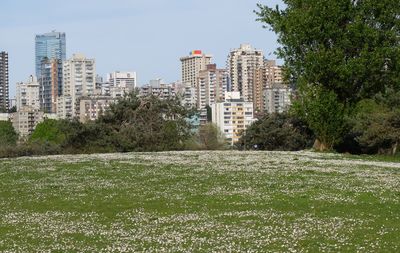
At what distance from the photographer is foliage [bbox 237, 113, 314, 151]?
66.8 metres

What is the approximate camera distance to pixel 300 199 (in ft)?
69.9

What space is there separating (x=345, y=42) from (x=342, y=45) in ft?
1.57

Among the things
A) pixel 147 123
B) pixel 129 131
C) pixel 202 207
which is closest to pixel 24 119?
pixel 147 123

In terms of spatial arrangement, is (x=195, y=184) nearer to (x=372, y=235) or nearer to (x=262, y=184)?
(x=262, y=184)

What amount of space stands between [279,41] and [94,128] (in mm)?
22297

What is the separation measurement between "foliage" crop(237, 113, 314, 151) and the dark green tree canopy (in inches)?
732

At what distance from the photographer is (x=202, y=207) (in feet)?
66.6

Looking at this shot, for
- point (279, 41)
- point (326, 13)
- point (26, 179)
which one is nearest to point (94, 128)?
point (279, 41)

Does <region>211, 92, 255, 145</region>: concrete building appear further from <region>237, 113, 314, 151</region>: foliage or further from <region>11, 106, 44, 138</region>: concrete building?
<region>237, 113, 314, 151</region>: foliage

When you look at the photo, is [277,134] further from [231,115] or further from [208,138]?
[231,115]

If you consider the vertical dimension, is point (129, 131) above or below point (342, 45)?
below

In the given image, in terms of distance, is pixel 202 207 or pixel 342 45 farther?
pixel 342 45

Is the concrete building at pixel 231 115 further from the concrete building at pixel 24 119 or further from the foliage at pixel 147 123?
the foliage at pixel 147 123

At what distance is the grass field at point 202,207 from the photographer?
49.1 ft
